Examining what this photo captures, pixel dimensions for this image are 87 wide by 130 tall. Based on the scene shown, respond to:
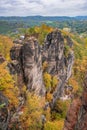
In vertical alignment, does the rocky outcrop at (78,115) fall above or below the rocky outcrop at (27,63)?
above

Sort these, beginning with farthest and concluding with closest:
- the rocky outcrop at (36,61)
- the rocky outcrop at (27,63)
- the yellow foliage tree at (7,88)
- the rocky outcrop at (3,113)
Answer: the rocky outcrop at (36,61) → the rocky outcrop at (27,63) → the yellow foliage tree at (7,88) → the rocky outcrop at (3,113)

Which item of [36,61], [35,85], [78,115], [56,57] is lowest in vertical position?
[35,85]

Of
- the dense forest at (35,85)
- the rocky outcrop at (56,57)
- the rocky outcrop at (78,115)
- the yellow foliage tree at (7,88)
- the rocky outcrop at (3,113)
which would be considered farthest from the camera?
the rocky outcrop at (56,57)

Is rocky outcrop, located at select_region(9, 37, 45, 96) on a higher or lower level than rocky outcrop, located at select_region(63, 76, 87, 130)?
lower

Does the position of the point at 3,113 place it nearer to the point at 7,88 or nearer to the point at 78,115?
the point at 7,88

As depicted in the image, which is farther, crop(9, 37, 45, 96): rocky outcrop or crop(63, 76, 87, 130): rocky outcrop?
crop(9, 37, 45, 96): rocky outcrop

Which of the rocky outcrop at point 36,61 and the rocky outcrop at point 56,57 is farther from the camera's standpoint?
the rocky outcrop at point 56,57

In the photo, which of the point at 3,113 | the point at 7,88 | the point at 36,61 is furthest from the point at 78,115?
the point at 36,61

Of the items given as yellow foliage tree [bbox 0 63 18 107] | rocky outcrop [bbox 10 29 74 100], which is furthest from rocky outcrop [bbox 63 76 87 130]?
rocky outcrop [bbox 10 29 74 100]

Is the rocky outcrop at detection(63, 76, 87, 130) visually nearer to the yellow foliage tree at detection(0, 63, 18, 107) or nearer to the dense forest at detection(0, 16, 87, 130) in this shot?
the dense forest at detection(0, 16, 87, 130)

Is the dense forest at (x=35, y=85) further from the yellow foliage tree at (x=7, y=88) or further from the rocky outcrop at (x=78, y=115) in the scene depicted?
the rocky outcrop at (x=78, y=115)

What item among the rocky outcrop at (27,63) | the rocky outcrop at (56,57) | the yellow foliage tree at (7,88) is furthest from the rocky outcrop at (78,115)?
the rocky outcrop at (56,57)
